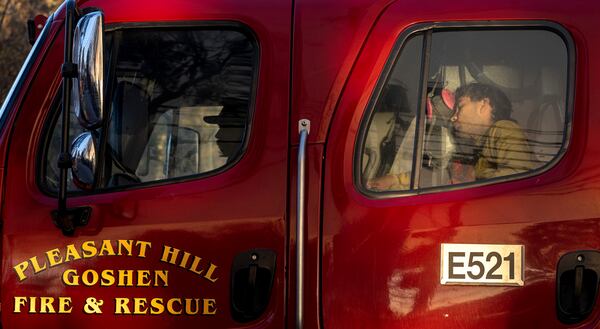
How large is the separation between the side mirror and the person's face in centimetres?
126

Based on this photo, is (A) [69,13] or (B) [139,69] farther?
(B) [139,69]

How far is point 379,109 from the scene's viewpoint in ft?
11.7

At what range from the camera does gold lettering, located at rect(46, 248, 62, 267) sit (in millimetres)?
3539

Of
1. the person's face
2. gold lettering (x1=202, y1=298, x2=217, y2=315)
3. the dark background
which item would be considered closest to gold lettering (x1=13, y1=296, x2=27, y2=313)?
gold lettering (x1=202, y1=298, x2=217, y2=315)

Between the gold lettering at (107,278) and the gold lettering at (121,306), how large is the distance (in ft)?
0.21

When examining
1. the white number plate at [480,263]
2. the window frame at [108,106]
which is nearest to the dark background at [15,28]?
the window frame at [108,106]

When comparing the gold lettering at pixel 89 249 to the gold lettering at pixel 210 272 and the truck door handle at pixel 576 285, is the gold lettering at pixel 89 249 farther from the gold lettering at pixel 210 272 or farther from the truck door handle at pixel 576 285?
the truck door handle at pixel 576 285

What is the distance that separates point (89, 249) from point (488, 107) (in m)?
1.48

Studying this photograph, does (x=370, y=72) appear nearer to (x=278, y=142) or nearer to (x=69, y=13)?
(x=278, y=142)

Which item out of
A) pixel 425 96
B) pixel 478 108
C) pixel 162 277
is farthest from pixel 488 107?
pixel 162 277

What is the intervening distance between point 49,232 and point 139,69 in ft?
2.25

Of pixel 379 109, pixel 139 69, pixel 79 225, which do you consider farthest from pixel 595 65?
pixel 79 225

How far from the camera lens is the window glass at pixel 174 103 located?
3.62m

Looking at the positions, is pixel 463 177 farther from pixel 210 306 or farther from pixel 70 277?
pixel 70 277
